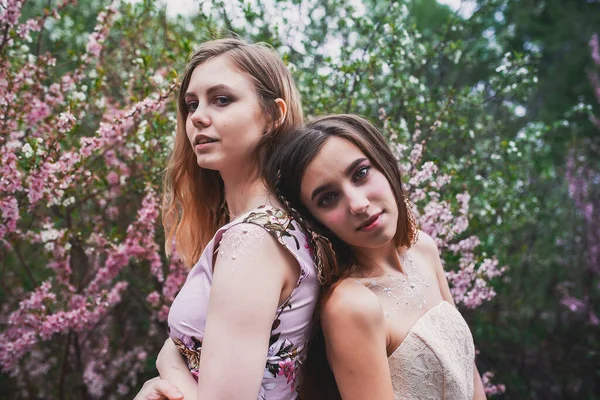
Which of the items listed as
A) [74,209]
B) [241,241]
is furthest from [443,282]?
[74,209]

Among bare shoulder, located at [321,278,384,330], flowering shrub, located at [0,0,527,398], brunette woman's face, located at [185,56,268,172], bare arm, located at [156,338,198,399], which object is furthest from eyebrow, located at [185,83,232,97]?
flowering shrub, located at [0,0,527,398]

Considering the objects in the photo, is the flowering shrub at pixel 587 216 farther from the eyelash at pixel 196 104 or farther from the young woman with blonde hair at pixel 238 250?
the eyelash at pixel 196 104

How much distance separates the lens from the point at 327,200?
1.55 m

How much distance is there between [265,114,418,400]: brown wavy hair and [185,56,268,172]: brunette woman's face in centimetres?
11

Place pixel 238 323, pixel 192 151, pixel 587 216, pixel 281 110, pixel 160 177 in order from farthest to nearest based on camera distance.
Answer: pixel 587 216, pixel 160 177, pixel 192 151, pixel 281 110, pixel 238 323

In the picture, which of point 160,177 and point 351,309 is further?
point 160,177

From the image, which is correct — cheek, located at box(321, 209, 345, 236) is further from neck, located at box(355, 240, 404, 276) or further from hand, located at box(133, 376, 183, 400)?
hand, located at box(133, 376, 183, 400)

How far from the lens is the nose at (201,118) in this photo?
1577mm

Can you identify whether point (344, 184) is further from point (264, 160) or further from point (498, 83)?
point (498, 83)

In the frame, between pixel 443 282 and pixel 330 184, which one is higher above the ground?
pixel 330 184

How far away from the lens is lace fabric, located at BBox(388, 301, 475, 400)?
1527 mm

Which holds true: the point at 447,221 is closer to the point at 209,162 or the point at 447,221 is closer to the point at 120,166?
the point at 209,162

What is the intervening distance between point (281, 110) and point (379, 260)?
591 mm

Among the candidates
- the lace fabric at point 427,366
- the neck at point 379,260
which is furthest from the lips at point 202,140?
the lace fabric at point 427,366
